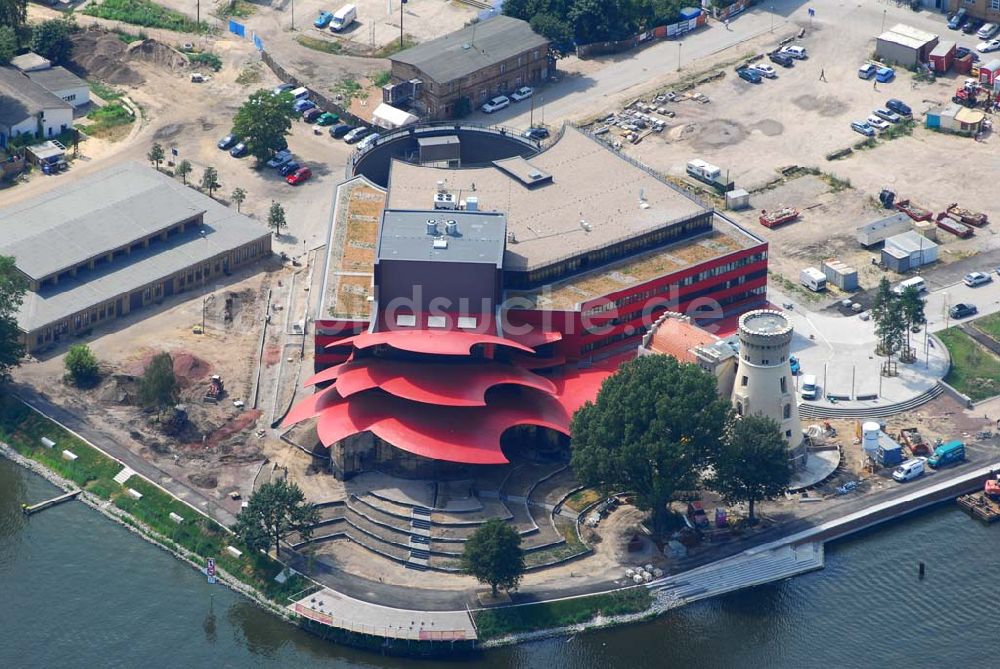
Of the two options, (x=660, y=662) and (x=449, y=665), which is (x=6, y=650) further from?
(x=660, y=662)

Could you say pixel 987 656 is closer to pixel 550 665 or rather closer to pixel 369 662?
pixel 550 665

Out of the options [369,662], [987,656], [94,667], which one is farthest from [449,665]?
[987,656]

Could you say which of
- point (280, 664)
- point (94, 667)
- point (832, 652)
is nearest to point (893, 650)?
point (832, 652)

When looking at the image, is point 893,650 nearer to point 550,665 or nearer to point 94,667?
point 550,665

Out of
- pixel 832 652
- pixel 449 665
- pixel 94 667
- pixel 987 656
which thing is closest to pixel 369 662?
pixel 449 665

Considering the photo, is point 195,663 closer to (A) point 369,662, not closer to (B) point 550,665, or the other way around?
(A) point 369,662

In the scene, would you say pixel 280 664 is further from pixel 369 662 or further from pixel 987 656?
pixel 987 656
